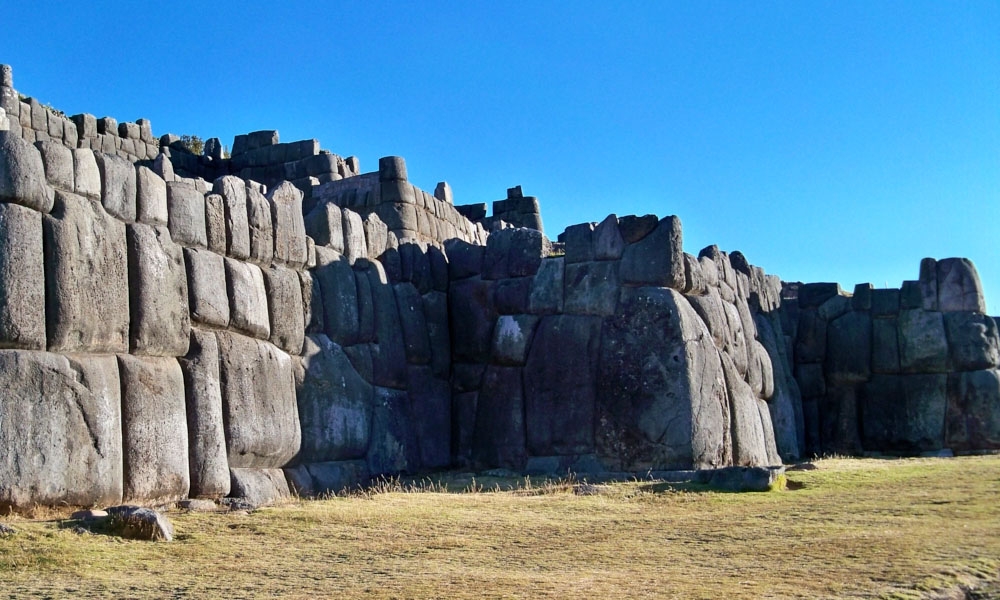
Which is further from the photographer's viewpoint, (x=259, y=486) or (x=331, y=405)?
(x=331, y=405)

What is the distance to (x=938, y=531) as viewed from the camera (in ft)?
34.7

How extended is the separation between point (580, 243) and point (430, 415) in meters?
3.69

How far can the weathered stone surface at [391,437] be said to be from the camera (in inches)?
643

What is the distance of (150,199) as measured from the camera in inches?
515

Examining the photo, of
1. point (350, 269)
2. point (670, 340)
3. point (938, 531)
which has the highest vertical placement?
point (350, 269)

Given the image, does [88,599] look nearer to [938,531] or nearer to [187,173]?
[938,531]

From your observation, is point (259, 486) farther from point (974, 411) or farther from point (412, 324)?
point (974, 411)

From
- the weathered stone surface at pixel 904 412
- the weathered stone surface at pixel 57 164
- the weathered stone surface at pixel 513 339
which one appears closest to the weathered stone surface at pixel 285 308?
the weathered stone surface at pixel 57 164

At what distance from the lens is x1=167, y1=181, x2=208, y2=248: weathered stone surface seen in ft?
44.1

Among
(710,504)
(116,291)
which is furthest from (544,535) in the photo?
(116,291)

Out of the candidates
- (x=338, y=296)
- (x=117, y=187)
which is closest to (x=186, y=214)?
(x=117, y=187)

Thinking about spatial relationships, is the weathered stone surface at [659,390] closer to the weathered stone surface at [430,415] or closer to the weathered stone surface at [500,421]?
the weathered stone surface at [500,421]

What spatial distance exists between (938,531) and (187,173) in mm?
19708

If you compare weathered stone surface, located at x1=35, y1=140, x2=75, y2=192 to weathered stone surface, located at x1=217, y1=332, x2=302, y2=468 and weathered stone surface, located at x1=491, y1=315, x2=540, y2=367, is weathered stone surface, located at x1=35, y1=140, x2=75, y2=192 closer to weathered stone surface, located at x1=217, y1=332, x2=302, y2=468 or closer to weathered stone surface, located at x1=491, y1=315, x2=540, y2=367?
weathered stone surface, located at x1=217, y1=332, x2=302, y2=468
